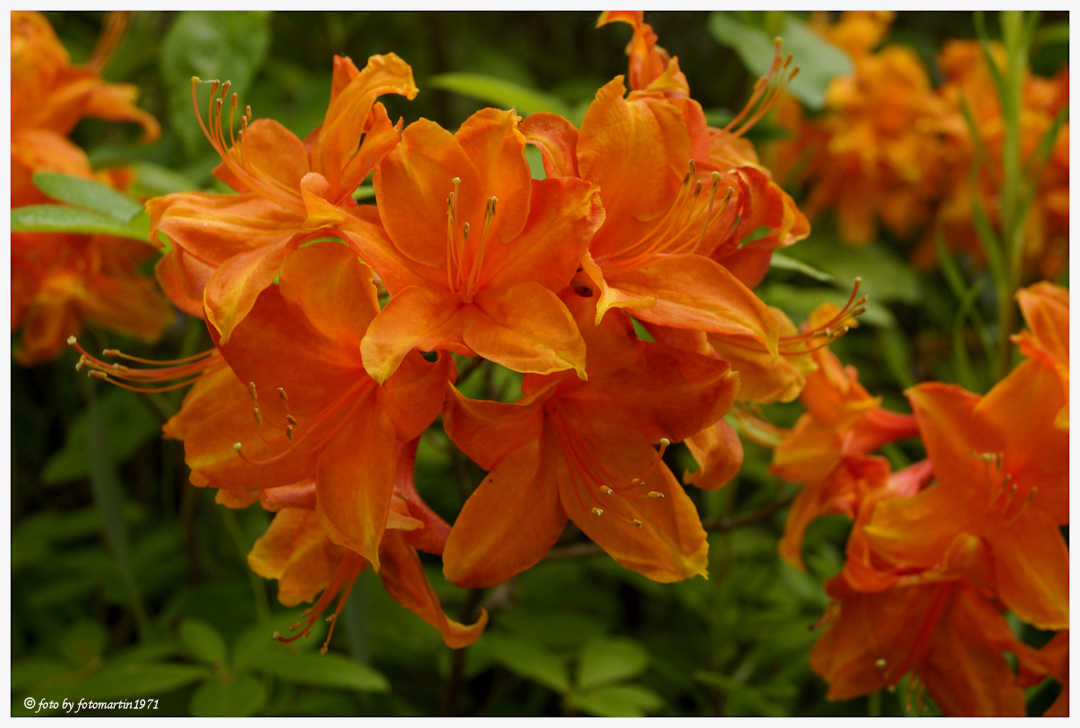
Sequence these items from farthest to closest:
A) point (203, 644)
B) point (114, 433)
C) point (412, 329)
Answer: point (114, 433)
point (203, 644)
point (412, 329)

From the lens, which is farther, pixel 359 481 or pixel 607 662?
pixel 607 662

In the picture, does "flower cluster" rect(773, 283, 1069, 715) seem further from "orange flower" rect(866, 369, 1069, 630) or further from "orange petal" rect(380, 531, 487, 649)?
"orange petal" rect(380, 531, 487, 649)

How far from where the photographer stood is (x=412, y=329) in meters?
0.55

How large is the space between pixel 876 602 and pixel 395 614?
566 millimetres

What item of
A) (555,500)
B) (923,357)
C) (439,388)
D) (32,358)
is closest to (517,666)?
(555,500)

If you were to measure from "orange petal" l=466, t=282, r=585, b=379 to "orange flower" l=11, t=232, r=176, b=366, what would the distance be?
62cm

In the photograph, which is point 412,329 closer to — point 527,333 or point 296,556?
point 527,333

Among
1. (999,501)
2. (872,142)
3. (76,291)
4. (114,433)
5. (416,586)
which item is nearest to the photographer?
(416,586)

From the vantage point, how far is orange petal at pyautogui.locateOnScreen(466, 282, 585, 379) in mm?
539

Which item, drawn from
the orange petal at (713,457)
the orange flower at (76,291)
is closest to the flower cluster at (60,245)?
the orange flower at (76,291)

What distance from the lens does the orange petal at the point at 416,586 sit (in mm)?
651

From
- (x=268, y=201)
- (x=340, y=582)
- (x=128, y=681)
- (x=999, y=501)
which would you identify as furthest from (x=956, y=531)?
(x=128, y=681)

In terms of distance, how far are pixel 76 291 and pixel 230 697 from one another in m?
0.48

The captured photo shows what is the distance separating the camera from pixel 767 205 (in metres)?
0.67
